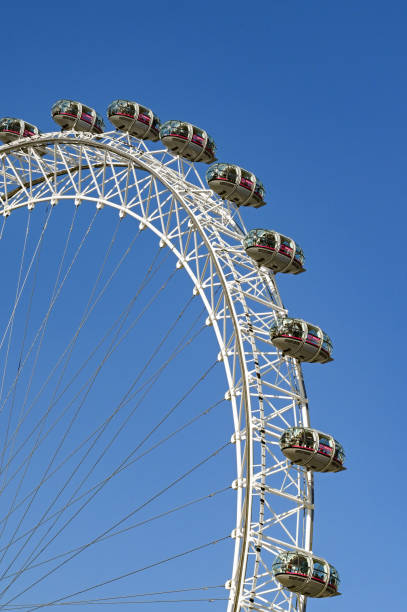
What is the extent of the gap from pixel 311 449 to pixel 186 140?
11.4 meters

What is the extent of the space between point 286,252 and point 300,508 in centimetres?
810

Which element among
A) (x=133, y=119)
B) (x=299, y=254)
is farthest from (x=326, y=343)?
(x=133, y=119)

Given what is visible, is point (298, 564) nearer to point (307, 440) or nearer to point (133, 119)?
point (307, 440)

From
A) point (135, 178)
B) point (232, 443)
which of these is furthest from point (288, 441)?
point (135, 178)

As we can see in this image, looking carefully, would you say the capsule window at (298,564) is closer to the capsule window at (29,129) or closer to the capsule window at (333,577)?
the capsule window at (333,577)

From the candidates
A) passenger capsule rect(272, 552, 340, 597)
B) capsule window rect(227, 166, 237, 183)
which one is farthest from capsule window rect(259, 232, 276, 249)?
passenger capsule rect(272, 552, 340, 597)

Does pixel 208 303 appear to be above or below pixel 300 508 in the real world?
above

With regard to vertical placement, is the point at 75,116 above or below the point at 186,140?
above

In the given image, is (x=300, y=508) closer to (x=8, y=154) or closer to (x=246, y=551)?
(x=246, y=551)

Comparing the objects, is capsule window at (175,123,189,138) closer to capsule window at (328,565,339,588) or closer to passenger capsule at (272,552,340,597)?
passenger capsule at (272,552,340,597)

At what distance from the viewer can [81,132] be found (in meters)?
44.6

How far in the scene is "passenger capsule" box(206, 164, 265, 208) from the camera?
4169cm

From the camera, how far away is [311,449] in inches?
1471

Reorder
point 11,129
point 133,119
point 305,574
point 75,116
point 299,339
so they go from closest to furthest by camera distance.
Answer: point 305,574
point 299,339
point 133,119
point 75,116
point 11,129
